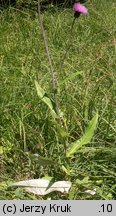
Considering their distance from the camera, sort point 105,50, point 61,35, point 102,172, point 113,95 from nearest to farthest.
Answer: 1. point 102,172
2. point 113,95
3. point 105,50
4. point 61,35

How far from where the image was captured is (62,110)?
2.46 metres

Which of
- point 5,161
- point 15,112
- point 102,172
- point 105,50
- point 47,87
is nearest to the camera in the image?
point 102,172

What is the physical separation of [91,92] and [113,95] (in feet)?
0.46

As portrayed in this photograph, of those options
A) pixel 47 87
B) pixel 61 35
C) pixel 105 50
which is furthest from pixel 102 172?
pixel 61 35

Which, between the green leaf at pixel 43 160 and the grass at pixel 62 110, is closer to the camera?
the green leaf at pixel 43 160

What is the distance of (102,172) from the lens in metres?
2.02

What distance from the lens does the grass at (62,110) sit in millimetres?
2025

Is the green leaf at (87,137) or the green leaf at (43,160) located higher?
the green leaf at (87,137)

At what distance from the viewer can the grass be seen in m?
2.03

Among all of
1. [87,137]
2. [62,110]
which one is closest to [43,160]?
[87,137]

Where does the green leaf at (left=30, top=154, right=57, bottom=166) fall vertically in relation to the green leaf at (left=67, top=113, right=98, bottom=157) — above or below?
below

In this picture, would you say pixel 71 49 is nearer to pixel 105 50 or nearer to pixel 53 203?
pixel 105 50

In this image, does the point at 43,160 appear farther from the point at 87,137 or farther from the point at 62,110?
the point at 62,110

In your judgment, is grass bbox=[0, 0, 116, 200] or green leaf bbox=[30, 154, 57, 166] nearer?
green leaf bbox=[30, 154, 57, 166]
